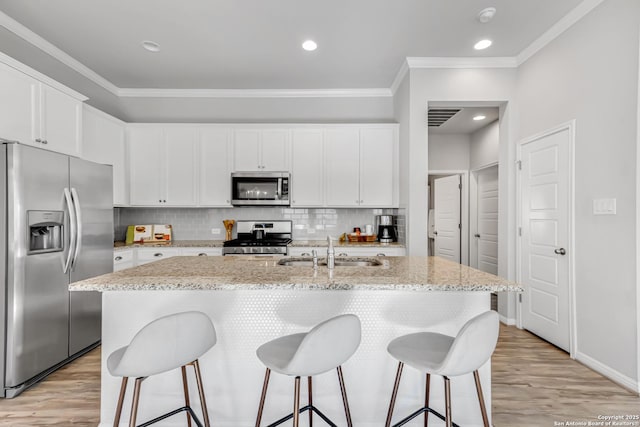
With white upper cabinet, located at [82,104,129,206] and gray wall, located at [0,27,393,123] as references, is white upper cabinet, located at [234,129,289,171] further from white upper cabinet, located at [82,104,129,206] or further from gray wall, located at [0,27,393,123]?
white upper cabinet, located at [82,104,129,206]

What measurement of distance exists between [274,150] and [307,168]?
1.57 feet

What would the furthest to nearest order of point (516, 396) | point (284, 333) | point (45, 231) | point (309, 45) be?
point (309, 45) < point (45, 231) < point (516, 396) < point (284, 333)

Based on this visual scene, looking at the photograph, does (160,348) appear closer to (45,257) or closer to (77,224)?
(45,257)

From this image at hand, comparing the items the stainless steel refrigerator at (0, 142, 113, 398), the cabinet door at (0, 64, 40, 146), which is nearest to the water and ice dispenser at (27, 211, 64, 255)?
the stainless steel refrigerator at (0, 142, 113, 398)

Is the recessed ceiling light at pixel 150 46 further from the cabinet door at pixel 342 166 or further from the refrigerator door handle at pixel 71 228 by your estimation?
the cabinet door at pixel 342 166

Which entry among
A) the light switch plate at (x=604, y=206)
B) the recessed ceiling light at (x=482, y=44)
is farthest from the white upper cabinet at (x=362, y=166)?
the light switch plate at (x=604, y=206)

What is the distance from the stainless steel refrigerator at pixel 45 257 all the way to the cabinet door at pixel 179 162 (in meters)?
1.16

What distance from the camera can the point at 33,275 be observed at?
2.24 m

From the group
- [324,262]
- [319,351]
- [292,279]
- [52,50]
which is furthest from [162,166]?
[319,351]

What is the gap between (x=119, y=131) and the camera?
383cm

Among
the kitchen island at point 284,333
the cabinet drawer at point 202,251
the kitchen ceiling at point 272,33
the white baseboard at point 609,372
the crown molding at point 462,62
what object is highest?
the kitchen ceiling at point 272,33

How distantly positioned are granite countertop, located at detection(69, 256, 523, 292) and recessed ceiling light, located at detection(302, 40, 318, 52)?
2.27 m

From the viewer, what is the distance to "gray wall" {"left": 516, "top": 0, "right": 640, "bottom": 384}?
7.13 feet

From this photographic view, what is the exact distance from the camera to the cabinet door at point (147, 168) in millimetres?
4004
